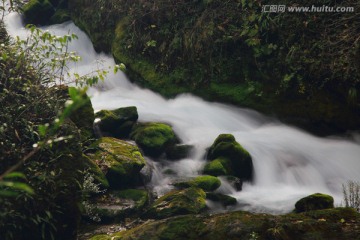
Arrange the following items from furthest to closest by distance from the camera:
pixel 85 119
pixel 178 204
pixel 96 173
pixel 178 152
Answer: pixel 178 152 → pixel 85 119 → pixel 96 173 → pixel 178 204

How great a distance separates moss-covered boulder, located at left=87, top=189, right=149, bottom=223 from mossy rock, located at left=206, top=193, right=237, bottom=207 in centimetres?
109

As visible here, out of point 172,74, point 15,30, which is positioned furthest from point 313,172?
point 15,30

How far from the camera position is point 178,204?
5926mm

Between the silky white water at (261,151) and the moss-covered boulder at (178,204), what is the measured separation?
806 mm

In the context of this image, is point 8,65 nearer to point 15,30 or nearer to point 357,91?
point 357,91

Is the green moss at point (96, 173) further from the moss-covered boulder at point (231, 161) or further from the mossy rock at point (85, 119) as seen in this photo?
the moss-covered boulder at point (231, 161)

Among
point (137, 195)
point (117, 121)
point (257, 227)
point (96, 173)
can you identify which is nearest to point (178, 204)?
point (137, 195)

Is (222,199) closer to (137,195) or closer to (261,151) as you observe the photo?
(137,195)

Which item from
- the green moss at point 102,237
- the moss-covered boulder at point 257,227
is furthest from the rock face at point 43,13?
the moss-covered boulder at point 257,227

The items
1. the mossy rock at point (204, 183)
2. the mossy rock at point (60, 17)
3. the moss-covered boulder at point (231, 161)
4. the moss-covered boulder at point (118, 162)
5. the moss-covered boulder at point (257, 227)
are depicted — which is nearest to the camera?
the moss-covered boulder at point (257, 227)

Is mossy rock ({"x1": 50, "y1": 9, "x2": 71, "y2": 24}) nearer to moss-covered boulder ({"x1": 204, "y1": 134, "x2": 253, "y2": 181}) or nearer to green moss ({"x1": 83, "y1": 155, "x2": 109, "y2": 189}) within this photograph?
moss-covered boulder ({"x1": 204, "y1": 134, "x2": 253, "y2": 181})

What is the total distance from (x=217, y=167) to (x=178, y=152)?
1.08m

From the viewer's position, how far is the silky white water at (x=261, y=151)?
7.06 metres

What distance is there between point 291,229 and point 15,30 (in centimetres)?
1417
